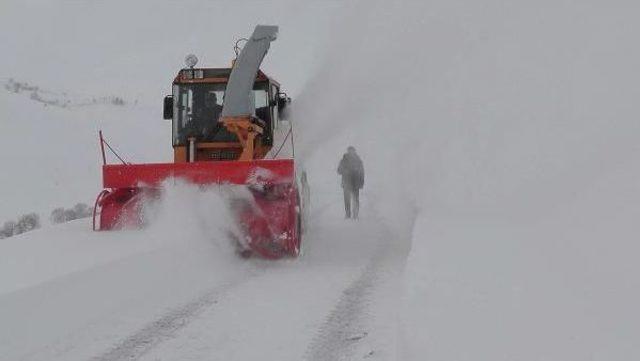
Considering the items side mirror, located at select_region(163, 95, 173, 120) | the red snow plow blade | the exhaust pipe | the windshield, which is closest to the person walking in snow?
the windshield

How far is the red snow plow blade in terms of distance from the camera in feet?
24.5

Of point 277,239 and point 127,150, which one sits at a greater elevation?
point 127,150

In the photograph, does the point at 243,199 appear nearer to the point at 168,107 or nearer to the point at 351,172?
the point at 168,107

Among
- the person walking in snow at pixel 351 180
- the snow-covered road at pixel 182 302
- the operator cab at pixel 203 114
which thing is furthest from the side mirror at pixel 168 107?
the person walking in snow at pixel 351 180

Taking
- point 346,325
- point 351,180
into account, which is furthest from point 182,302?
point 351,180

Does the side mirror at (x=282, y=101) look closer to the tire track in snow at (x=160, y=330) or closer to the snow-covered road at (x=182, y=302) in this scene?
the snow-covered road at (x=182, y=302)

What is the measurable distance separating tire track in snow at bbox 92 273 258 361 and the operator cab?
10.7 feet

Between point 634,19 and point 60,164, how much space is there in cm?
1909

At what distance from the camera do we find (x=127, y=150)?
2852cm

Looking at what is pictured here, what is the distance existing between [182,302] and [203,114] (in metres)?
3.85

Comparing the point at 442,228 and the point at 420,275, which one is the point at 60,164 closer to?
the point at 442,228

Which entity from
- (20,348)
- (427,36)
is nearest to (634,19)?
(427,36)

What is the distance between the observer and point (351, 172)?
43.9ft

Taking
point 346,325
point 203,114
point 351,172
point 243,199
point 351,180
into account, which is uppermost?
point 203,114
